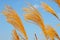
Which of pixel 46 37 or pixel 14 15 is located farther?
pixel 14 15

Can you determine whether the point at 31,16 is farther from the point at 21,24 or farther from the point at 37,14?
the point at 21,24

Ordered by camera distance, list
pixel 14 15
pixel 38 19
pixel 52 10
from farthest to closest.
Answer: pixel 14 15 → pixel 38 19 → pixel 52 10

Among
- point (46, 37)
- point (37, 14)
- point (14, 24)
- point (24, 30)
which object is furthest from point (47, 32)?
point (14, 24)

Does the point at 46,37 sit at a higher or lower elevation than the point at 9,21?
lower

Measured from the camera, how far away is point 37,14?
3.97 m

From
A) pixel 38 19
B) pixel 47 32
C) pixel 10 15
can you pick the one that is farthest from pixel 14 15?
pixel 47 32

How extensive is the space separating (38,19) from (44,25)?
0.21m

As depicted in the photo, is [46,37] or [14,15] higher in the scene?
[14,15]

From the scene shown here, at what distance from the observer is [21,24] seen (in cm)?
449

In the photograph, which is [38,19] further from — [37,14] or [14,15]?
[14,15]

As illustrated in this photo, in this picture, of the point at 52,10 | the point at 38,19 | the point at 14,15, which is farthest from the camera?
the point at 14,15

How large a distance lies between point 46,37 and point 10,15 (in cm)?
113

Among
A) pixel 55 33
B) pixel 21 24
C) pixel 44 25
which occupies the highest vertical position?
pixel 21 24

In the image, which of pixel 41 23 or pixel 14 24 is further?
pixel 14 24
